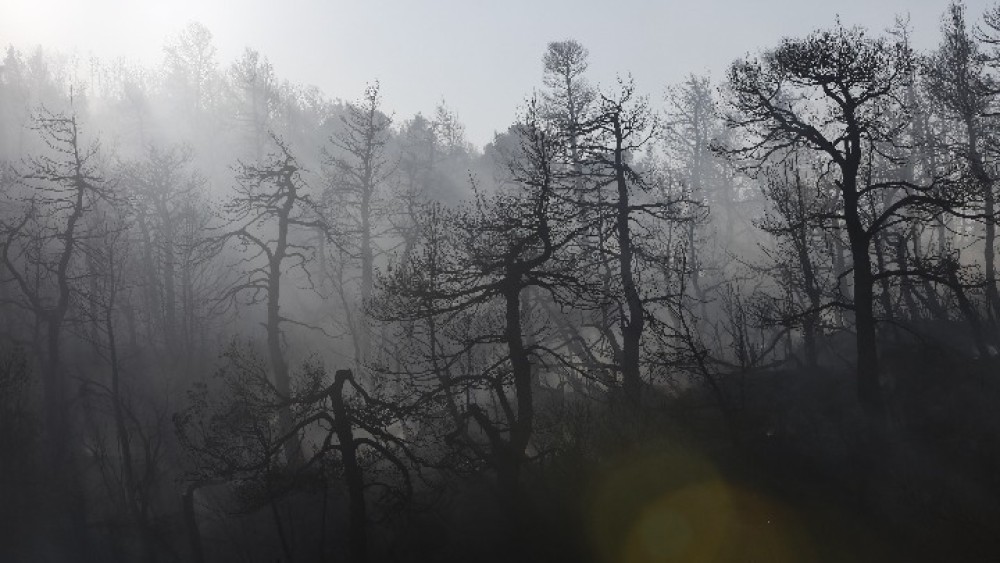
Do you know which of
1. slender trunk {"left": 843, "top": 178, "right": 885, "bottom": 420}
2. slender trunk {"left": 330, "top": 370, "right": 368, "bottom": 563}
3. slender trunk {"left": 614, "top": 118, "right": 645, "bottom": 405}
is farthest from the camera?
slender trunk {"left": 614, "top": 118, "right": 645, "bottom": 405}

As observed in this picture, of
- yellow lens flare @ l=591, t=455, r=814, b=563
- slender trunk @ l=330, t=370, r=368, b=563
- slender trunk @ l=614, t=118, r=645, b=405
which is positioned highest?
slender trunk @ l=614, t=118, r=645, b=405

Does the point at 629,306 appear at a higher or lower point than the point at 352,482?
higher

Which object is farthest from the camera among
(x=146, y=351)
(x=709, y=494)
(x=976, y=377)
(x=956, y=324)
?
(x=146, y=351)

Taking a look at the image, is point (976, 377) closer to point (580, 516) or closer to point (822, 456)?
point (822, 456)

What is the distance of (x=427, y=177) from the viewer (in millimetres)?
57219

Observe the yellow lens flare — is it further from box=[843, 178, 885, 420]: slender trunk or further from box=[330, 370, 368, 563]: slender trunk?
box=[330, 370, 368, 563]: slender trunk

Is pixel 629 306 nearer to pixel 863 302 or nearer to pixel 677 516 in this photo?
pixel 677 516

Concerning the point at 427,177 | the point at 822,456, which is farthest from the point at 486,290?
the point at 427,177

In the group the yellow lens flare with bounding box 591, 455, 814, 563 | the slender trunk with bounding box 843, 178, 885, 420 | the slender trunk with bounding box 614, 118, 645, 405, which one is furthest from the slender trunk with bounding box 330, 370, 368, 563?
the slender trunk with bounding box 843, 178, 885, 420

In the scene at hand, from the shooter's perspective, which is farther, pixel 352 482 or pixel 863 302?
pixel 863 302

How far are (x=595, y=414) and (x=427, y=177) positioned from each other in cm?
3965

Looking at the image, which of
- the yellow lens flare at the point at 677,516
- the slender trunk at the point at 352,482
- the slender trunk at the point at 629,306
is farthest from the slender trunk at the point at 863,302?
the slender trunk at the point at 352,482

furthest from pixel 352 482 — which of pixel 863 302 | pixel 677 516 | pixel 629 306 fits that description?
pixel 863 302

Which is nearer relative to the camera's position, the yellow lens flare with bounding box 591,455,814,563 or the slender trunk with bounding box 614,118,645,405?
the yellow lens flare with bounding box 591,455,814,563
